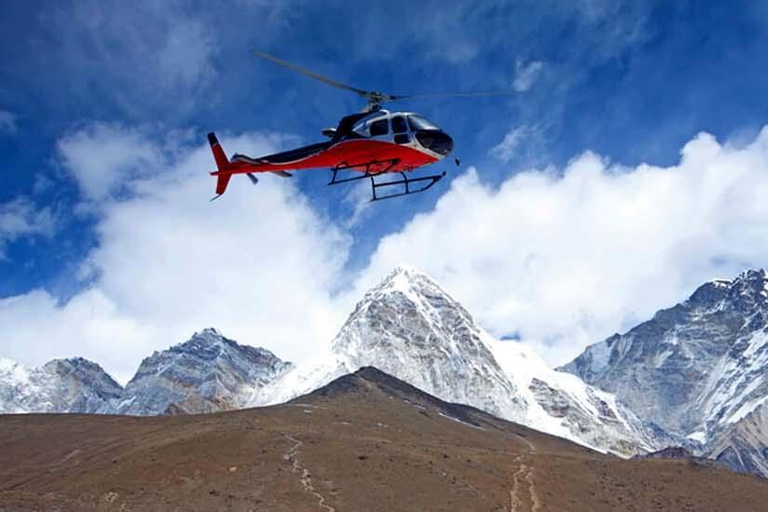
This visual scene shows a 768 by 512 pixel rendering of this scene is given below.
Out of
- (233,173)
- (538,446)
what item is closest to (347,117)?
(233,173)

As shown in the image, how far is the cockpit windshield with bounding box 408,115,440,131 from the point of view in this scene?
3472cm

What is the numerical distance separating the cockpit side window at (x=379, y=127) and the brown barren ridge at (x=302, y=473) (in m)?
25.5

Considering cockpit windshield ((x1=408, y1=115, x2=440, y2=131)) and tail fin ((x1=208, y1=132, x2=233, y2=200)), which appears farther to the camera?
tail fin ((x1=208, y1=132, x2=233, y2=200))

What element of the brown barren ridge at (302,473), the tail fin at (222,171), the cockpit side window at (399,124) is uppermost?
the tail fin at (222,171)

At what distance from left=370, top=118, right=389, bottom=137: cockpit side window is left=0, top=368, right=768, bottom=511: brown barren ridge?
25.5m

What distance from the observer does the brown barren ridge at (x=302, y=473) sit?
59.5 meters

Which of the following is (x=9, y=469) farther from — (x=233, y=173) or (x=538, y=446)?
(x=538, y=446)

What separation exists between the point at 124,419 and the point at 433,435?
41.6 meters

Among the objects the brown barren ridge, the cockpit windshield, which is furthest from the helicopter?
the brown barren ridge

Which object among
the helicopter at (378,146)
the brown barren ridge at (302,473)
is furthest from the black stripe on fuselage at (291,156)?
the brown barren ridge at (302,473)

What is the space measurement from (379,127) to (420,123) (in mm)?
1857

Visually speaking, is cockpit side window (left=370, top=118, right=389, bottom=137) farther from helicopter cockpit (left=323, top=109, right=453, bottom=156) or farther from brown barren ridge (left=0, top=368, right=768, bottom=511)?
brown barren ridge (left=0, top=368, right=768, bottom=511)

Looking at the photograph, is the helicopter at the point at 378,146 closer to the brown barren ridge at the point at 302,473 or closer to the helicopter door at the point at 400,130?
the helicopter door at the point at 400,130

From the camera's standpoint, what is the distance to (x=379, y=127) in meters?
35.4
